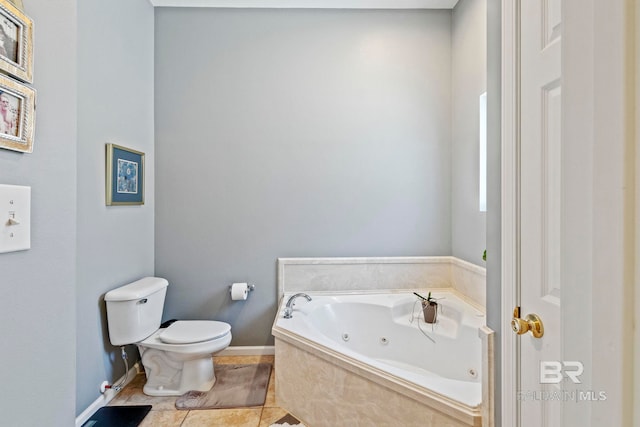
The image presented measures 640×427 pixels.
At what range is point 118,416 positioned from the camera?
6.00 ft

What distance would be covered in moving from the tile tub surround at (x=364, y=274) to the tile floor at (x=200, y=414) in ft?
2.75

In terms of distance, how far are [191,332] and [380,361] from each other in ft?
4.16

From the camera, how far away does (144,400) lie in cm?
199

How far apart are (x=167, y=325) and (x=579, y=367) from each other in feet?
8.07

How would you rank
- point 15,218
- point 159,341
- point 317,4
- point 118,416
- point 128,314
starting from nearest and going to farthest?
point 15,218 → point 118,416 → point 128,314 → point 159,341 → point 317,4

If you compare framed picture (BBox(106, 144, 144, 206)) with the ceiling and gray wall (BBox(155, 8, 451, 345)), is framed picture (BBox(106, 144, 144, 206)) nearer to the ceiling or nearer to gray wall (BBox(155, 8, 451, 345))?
gray wall (BBox(155, 8, 451, 345))

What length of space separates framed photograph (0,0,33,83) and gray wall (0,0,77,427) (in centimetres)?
2

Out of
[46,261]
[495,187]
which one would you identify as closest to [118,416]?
[46,261]

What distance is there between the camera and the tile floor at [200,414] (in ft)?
5.82

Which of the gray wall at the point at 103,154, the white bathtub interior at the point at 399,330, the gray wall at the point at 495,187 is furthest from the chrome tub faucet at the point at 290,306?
the gray wall at the point at 495,187

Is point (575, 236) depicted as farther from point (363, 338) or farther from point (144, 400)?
point (144, 400)

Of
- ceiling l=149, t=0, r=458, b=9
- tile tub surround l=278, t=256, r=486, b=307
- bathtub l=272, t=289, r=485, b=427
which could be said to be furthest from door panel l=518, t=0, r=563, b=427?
ceiling l=149, t=0, r=458, b=9

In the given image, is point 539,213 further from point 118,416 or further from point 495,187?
point 118,416

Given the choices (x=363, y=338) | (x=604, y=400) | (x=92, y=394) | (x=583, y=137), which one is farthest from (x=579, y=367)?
(x=92, y=394)
